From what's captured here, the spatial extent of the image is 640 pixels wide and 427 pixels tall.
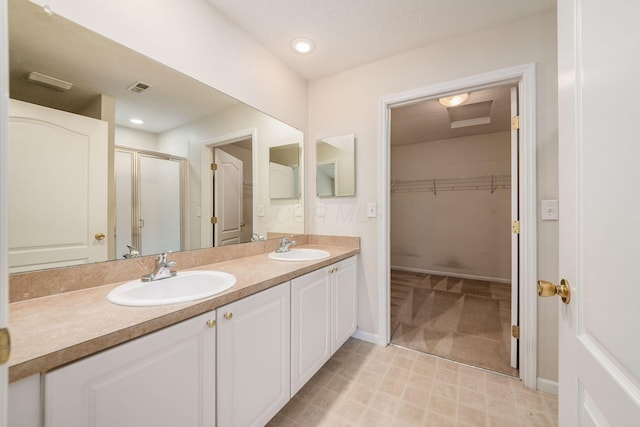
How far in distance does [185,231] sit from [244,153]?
70 cm

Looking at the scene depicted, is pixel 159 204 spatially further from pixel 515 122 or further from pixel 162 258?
pixel 515 122

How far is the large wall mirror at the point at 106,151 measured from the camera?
2.86 feet

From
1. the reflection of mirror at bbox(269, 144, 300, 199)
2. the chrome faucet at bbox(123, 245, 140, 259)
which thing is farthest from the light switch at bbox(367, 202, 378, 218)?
the chrome faucet at bbox(123, 245, 140, 259)

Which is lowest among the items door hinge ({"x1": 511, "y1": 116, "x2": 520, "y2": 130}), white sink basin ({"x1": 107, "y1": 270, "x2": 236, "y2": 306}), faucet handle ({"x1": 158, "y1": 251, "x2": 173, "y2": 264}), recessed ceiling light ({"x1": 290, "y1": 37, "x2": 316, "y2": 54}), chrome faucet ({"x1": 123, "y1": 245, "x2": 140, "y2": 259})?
white sink basin ({"x1": 107, "y1": 270, "x2": 236, "y2": 306})

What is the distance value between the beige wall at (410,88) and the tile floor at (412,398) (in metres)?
0.29

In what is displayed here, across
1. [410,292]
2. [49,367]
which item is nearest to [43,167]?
[49,367]

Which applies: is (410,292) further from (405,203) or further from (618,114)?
(618,114)

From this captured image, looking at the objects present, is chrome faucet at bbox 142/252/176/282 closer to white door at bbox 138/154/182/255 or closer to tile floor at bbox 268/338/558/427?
white door at bbox 138/154/182/255

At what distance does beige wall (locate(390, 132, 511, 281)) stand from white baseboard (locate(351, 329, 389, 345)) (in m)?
2.68

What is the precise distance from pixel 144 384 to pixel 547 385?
213 cm

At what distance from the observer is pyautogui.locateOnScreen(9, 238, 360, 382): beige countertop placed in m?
0.54

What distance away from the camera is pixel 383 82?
197cm

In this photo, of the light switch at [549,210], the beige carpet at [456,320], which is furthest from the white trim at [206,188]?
the light switch at [549,210]

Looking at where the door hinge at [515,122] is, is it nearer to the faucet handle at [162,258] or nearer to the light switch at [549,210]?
the light switch at [549,210]
